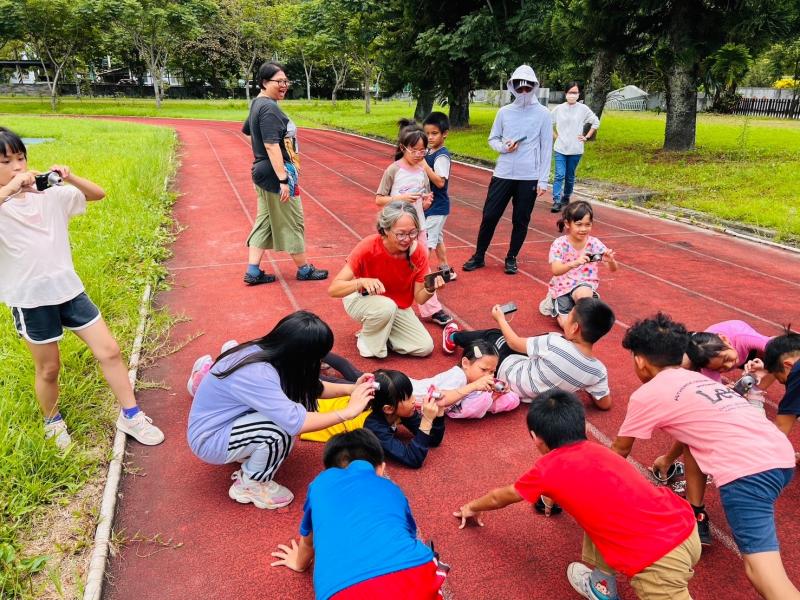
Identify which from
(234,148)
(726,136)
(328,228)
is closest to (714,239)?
(328,228)

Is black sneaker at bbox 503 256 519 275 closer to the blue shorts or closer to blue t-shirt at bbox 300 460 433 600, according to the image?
the blue shorts

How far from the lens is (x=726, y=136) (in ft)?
51.7

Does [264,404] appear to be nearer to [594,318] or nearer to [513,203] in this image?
[594,318]

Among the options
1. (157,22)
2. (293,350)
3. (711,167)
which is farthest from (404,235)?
(157,22)

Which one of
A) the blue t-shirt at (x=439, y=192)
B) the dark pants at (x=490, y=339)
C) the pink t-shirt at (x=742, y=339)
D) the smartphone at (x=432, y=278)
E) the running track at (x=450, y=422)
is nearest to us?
the running track at (x=450, y=422)

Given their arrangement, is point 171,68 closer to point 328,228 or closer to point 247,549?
point 328,228

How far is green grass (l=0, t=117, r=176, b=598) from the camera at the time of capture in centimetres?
256

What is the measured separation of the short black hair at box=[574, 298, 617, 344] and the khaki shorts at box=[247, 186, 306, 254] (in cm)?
315

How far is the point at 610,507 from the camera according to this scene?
2031mm

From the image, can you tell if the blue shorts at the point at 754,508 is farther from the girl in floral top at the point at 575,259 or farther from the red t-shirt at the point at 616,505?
the girl in floral top at the point at 575,259

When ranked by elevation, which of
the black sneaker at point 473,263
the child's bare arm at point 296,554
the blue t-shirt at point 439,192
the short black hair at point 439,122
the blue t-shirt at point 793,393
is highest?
the short black hair at point 439,122

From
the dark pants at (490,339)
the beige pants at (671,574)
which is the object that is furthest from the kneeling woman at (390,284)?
the beige pants at (671,574)

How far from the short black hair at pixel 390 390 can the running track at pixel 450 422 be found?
0.36 metres

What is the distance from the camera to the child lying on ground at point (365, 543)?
1709 millimetres
